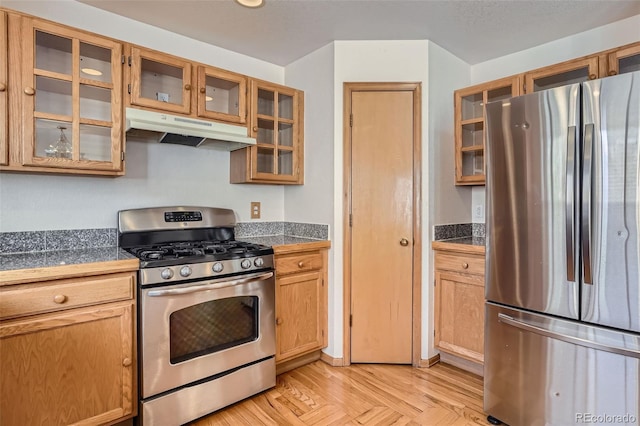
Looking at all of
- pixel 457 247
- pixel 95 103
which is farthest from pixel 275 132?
pixel 457 247

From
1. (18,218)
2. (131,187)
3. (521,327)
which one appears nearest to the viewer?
(521,327)

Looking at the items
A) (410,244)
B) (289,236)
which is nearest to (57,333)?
(289,236)

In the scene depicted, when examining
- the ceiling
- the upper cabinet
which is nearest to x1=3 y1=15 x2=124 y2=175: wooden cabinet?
the upper cabinet

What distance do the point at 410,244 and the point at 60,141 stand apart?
88.0 inches

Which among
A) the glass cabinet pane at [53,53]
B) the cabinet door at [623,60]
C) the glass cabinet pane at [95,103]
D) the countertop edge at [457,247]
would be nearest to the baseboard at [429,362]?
the countertop edge at [457,247]

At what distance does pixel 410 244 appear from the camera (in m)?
2.47

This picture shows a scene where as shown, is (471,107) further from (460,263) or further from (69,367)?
(69,367)

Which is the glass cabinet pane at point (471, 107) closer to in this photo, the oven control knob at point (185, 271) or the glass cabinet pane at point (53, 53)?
the oven control knob at point (185, 271)

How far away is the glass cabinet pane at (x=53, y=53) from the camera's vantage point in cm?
177

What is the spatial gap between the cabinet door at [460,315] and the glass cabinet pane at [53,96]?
99.8 inches

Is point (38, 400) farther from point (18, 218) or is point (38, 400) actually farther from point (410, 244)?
point (410, 244)

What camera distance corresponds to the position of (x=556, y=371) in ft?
5.23

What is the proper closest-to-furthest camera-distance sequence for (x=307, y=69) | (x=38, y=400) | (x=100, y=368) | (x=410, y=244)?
1. (x=38, y=400)
2. (x=100, y=368)
3. (x=410, y=244)
4. (x=307, y=69)

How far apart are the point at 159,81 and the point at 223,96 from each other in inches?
17.1
